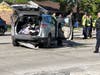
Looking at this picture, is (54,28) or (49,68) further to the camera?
(54,28)

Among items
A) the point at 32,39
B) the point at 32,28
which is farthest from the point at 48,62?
the point at 32,28

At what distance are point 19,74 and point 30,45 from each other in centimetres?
768

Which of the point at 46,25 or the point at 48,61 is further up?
the point at 46,25

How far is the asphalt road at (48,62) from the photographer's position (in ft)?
40.5

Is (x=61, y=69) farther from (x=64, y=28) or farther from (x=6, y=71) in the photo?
(x=64, y=28)

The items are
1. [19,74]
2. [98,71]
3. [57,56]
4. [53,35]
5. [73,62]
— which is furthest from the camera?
[53,35]

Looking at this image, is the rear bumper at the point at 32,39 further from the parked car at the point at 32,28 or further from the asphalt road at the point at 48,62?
the asphalt road at the point at 48,62

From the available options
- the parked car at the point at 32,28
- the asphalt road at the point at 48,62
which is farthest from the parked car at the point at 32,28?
the asphalt road at the point at 48,62

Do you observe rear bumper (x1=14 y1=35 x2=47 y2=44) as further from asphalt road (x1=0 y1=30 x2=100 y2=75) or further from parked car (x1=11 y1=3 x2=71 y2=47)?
asphalt road (x1=0 y1=30 x2=100 y2=75)

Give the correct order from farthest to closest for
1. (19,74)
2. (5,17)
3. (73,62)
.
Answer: (5,17) → (73,62) → (19,74)

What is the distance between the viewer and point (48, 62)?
1453 cm

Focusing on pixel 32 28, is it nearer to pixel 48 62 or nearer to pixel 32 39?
pixel 32 39

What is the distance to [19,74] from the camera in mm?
11758

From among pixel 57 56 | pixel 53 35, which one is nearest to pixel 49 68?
pixel 57 56
